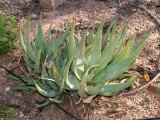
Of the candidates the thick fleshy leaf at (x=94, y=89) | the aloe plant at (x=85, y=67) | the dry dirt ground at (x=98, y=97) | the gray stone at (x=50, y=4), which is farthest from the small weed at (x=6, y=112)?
the gray stone at (x=50, y=4)

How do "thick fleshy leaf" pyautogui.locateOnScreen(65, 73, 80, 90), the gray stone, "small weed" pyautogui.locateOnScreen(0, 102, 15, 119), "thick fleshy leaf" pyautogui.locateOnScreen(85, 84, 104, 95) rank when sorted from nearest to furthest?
"thick fleshy leaf" pyautogui.locateOnScreen(85, 84, 104, 95) → "thick fleshy leaf" pyautogui.locateOnScreen(65, 73, 80, 90) → "small weed" pyautogui.locateOnScreen(0, 102, 15, 119) → the gray stone

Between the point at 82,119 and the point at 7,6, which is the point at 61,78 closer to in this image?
the point at 82,119

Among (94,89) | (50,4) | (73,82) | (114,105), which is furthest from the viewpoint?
(50,4)

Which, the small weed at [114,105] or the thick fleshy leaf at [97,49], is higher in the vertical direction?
the thick fleshy leaf at [97,49]

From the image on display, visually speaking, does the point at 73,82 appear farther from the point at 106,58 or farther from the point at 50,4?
the point at 50,4

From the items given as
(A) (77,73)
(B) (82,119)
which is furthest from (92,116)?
(A) (77,73)

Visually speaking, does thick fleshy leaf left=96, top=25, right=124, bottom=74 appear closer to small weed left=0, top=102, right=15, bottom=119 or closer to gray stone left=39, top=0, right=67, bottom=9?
small weed left=0, top=102, right=15, bottom=119

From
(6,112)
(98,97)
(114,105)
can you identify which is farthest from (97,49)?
(6,112)

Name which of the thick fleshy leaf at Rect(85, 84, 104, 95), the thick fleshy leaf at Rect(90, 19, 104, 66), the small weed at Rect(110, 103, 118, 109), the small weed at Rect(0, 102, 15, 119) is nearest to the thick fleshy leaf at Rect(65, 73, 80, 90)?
the thick fleshy leaf at Rect(85, 84, 104, 95)

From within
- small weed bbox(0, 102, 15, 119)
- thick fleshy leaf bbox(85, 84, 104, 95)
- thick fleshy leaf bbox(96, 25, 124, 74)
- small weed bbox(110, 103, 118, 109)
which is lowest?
small weed bbox(110, 103, 118, 109)

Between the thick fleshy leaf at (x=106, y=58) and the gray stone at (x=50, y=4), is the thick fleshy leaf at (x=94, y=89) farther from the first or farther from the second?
the gray stone at (x=50, y=4)
